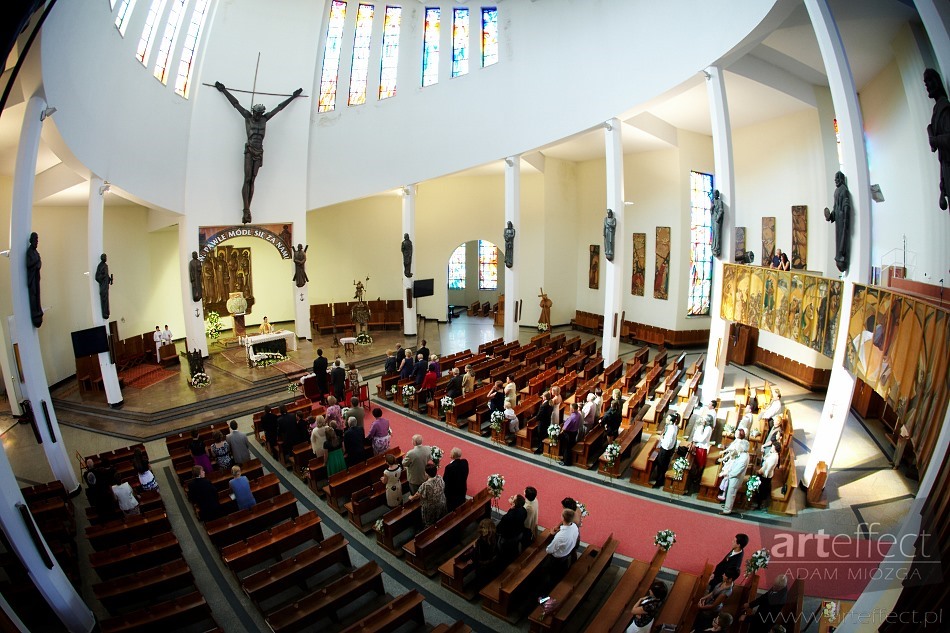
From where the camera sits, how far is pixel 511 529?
553 centimetres

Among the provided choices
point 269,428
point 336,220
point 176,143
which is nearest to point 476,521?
point 269,428

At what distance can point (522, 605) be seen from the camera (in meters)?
5.30

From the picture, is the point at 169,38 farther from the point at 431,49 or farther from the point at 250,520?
the point at 250,520

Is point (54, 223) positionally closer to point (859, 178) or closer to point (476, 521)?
point (476, 521)

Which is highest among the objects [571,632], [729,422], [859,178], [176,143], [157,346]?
[176,143]

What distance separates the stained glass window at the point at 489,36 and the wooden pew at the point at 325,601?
14.2 meters

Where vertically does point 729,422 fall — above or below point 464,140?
below

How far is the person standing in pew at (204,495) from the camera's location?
20.4ft

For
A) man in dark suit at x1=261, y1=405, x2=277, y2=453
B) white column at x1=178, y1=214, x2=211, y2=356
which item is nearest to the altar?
white column at x1=178, y1=214, x2=211, y2=356

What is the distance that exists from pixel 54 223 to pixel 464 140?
448 inches

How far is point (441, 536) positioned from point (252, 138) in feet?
45.6

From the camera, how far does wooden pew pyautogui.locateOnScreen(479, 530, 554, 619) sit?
5129mm

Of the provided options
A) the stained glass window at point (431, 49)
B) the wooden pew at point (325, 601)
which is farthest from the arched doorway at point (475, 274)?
the wooden pew at point (325, 601)

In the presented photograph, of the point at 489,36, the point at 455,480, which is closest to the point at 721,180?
the point at 455,480
